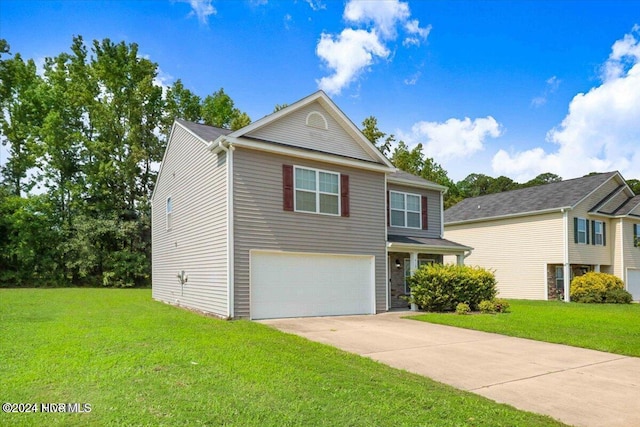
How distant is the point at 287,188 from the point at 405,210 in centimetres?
Result: 672

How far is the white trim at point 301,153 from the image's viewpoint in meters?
12.1

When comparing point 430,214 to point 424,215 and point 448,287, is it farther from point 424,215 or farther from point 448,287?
point 448,287

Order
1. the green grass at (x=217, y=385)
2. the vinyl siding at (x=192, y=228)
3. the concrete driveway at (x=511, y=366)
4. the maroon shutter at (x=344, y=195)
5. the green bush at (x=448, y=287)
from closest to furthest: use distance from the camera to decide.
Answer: the green grass at (x=217, y=385) < the concrete driveway at (x=511, y=366) < the vinyl siding at (x=192, y=228) < the maroon shutter at (x=344, y=195) < the green bush at (x=448, y=287)

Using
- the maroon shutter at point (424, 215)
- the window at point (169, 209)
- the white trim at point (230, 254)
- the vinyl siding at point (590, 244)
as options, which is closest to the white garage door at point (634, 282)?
the vinyl siding at point (590, 244)

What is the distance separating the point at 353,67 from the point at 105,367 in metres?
16.9

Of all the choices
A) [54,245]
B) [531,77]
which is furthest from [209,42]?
[54,245]

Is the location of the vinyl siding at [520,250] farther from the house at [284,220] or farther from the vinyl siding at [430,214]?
the house at [284,220]

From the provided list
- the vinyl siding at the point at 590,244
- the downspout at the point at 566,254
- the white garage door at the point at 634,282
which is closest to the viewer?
the downspout at the point at 566,254

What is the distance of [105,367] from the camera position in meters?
5.91

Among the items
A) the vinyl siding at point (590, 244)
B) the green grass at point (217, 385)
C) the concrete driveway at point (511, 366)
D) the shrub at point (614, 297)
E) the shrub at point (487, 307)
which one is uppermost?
the vinyl siding at point (590, 244)

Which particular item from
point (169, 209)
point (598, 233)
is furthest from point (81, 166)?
point (598, 233)

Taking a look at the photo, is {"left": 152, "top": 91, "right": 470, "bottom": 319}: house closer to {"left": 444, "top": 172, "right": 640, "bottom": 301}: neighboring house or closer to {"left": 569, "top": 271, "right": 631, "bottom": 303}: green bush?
{"left": 444, "top": 172, "right": 640, "bottom": 301}: neighboring house

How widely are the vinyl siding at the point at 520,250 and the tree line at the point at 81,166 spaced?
22269mm

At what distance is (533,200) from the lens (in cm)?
2544
